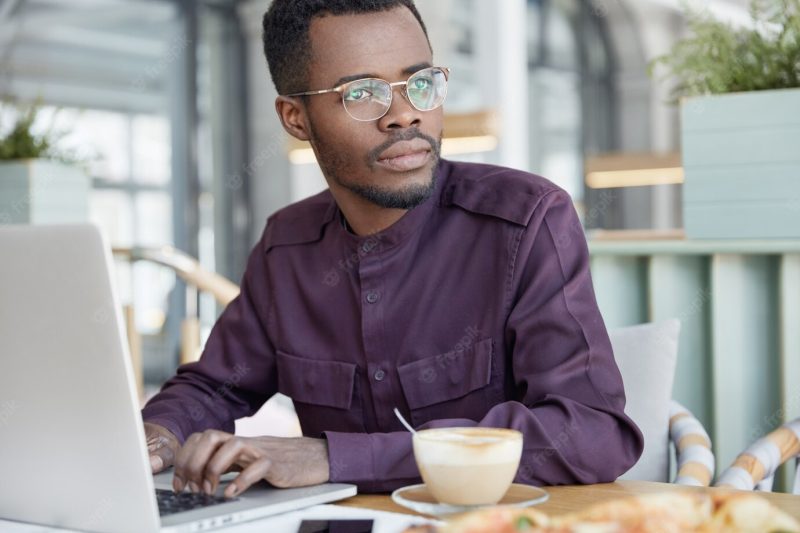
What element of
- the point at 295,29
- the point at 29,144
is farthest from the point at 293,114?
the point at 29,144

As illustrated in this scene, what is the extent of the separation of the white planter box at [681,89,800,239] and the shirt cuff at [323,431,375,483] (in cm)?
102

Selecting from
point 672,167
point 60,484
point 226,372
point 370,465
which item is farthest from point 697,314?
point 672,167

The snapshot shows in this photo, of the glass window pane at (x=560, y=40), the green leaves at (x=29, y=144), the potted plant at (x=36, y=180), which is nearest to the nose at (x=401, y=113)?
the potted plant at (x=36, y=180)

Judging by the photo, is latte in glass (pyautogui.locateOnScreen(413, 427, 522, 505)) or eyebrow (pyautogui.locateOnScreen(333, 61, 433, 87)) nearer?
latte in glass (pyautogui.locateOnScreen(413, 427, 522, 505))

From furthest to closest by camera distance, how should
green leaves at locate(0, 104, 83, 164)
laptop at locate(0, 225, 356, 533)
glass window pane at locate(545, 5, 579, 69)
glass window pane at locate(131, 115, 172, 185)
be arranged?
glass window pane at locate(545, 5, 579, 69)
glass window pane at locate(131, 115, 172, 185)
green leaves at locate(0, 104, 83, 164)
laptop at locate(0, 225, 356, 533)

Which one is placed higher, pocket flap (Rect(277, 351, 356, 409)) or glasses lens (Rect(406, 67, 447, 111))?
glasses lens (Rect(406, 67, 447, 111))

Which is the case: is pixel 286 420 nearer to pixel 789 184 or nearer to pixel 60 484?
pixel 789 184

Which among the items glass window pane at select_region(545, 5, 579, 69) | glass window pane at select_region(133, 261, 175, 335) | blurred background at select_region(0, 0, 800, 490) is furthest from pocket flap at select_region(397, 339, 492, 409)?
glass window pane at select_region(545, 5, 579, 69)

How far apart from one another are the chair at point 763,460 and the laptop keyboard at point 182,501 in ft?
2.33

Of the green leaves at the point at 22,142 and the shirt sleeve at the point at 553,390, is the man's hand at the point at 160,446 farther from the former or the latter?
the green leaves at the point at 22,142

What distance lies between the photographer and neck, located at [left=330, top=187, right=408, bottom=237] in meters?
1.61

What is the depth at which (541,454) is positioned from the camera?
3.92ft

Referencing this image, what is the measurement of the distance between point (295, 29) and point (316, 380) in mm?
545

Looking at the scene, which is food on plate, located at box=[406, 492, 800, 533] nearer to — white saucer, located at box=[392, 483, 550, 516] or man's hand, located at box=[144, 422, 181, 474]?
white saucer, located at box=[392, 483, 550, 516]
